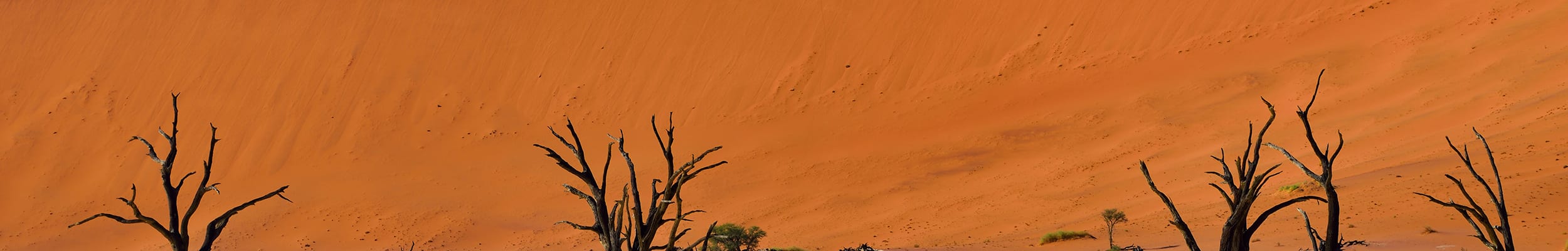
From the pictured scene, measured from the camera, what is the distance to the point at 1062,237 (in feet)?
67.8

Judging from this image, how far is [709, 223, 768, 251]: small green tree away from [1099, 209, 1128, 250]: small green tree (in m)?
4.88

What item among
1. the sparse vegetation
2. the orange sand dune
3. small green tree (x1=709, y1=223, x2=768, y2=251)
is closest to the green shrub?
the orange sand dune

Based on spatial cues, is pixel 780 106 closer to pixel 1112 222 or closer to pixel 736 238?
pixel 736 238

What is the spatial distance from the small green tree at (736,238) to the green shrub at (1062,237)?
4.02 m

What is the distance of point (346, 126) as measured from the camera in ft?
104

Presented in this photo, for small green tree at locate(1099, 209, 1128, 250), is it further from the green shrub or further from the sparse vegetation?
the sparse vegetation

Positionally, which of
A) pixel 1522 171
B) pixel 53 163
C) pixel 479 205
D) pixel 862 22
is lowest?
pixel 1522 171

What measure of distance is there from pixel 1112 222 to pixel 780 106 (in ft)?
39.8

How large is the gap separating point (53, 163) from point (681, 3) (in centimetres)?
1441

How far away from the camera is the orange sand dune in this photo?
24.0 m

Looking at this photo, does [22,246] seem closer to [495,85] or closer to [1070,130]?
[495,85]

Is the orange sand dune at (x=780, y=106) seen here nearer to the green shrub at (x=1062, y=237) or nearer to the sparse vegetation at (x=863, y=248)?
the green shrub at (x=1062, y=237)

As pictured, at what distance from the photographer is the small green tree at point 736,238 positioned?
2011cm

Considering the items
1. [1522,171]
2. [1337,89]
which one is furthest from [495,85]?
[1522,171]
